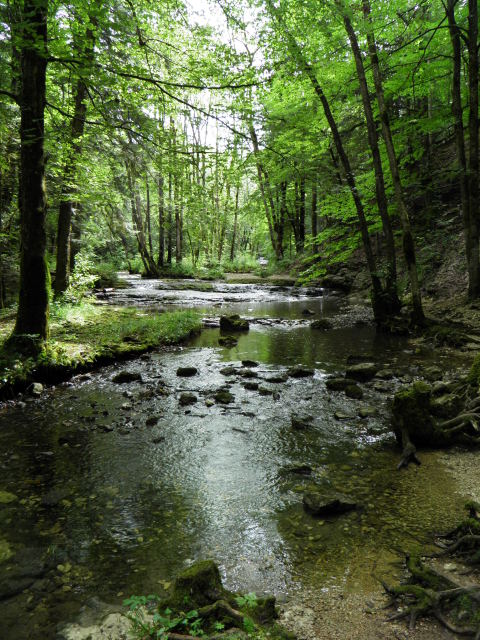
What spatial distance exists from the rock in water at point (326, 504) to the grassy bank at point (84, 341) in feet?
18.5

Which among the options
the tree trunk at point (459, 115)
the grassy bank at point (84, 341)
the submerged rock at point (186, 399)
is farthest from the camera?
the tree trunk at point (459, 115)

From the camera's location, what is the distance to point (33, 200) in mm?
6988

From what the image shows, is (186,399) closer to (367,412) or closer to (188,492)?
(188,492)

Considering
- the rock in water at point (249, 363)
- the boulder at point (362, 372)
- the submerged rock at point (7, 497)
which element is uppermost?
the boulder at point (362, 372)

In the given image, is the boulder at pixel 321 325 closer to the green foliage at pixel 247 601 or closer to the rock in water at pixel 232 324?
the rock in water at pixel 232 324

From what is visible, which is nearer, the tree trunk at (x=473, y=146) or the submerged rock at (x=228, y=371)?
the submerged rock at (x=228, y=371)

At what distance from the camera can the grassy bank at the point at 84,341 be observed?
22.8 feet

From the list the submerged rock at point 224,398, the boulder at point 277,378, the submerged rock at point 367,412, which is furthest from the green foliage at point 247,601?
the boulder at point 277,378

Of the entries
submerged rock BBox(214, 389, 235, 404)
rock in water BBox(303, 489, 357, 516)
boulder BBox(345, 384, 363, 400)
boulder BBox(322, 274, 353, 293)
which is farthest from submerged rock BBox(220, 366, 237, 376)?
boulder BBox(322, 274, 353, 293)

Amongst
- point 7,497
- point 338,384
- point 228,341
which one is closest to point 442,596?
point 7,497

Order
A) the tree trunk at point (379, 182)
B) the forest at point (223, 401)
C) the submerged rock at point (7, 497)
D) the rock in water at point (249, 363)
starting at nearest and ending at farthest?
the forest at point (223, 401), the submerged rock at point (7, 497), the rock in water at point (249, 363), the tree trunk at point (379, 182)

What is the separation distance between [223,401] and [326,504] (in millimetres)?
3448

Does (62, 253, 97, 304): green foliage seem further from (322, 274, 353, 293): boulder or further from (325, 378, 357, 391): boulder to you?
(322, 274, 353, 293): boulder

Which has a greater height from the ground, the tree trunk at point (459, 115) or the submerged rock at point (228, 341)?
the tree trunk at point (459, 115)
